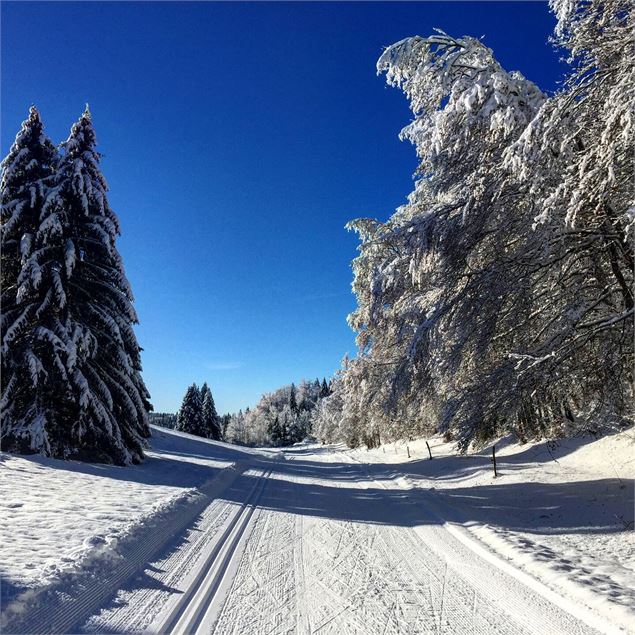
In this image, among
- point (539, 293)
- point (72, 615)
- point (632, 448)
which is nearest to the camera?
point (72, 615)

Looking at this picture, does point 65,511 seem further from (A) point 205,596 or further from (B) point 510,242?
(B) point 510,242

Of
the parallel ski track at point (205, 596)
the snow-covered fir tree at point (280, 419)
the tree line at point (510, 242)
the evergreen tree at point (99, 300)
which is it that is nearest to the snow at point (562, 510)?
the tree line at point (510, 242)

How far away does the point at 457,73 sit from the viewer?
6.46m

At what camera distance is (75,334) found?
492 inches

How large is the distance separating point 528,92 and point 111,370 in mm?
14245

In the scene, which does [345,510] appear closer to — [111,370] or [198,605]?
[198,605]

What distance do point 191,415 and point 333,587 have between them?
56.0 m

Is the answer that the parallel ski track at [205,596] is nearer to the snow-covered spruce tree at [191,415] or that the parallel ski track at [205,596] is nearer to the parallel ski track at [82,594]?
the parallel ski track at [82,594]

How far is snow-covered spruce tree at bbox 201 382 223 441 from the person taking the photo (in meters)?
59.1

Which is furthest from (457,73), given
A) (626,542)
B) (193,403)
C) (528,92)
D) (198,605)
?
(193,403)

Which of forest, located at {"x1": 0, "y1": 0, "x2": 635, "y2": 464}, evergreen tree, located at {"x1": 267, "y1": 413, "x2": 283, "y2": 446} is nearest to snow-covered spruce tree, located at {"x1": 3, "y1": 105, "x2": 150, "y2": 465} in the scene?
forest, located at {"x1": 0, "y1": 0, "x2": 635, "y2": 464}

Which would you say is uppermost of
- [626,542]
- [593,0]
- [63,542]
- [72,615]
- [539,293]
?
[593,0]

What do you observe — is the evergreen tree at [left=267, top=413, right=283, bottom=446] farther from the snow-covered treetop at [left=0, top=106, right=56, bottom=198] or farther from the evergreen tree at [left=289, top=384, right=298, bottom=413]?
the snow-covered treetop at [left=0, top=106, right=56, bottom=198]

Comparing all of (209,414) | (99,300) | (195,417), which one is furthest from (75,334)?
(209,414)
